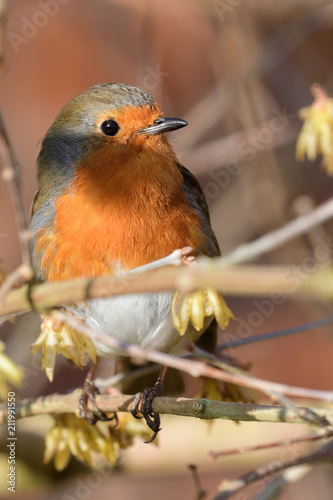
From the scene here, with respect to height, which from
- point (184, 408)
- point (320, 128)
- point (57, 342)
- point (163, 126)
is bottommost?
point (184, 408)

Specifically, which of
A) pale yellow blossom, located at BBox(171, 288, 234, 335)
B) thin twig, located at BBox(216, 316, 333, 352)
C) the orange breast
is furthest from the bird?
pale yellow blossom, located at BBox(171, 288, 234, 335)

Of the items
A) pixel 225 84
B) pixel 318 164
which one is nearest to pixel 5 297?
pixel 225 84

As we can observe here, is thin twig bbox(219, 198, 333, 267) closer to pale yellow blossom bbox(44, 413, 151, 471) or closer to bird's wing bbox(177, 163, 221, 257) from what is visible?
pale yellow blossom bbox(44, 413, 151, 471)

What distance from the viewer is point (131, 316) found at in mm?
2574

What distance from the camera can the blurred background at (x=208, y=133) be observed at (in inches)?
125

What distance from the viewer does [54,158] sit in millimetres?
2713

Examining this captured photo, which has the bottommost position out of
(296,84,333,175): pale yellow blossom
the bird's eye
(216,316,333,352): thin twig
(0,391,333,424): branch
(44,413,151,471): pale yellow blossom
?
(44,413,151,471): pale yellow blossom

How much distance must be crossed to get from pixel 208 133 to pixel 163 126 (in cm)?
295

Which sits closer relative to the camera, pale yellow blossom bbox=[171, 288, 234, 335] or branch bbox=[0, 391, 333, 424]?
pale yellow blossom bbox=[171, 288, 234, 335]

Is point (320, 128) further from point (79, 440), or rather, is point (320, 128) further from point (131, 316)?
point (79, 440)

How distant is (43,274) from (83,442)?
657 millimetres

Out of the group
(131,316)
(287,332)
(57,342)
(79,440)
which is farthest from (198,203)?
(57,342)

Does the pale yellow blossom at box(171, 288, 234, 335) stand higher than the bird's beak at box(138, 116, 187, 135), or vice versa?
the bird's beak at box(138, 116, 187, 135)

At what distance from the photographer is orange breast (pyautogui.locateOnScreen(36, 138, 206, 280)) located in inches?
93.8
